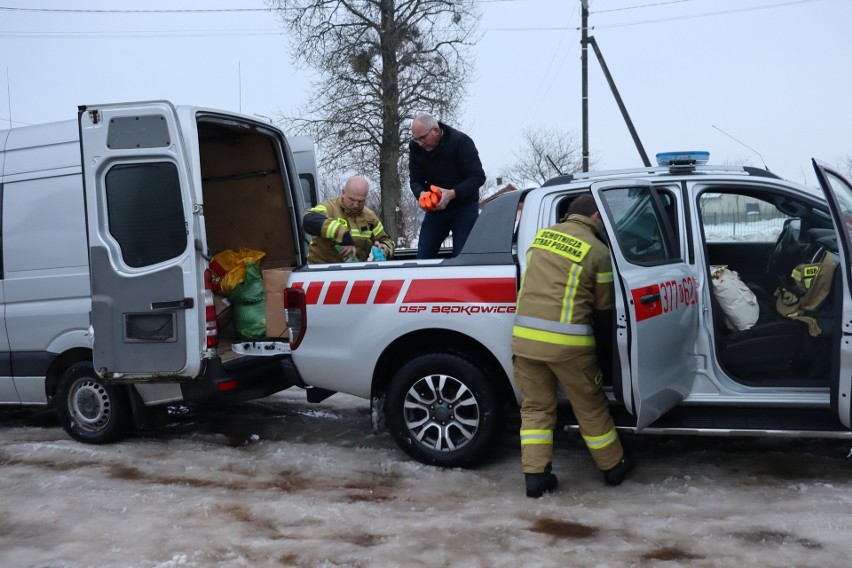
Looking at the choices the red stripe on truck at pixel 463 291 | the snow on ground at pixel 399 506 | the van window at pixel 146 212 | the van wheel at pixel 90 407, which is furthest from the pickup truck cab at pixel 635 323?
the van wheel at pixel 90 407

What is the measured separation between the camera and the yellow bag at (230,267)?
6.27m

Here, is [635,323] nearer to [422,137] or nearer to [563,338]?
[563,338]

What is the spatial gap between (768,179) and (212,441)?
14.4ft

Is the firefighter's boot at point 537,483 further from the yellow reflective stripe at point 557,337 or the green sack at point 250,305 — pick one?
the green sack at point 250,305

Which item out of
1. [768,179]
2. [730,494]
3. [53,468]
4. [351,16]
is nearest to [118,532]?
[53,468]

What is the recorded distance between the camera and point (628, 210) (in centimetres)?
470

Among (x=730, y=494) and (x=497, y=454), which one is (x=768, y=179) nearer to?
(x=730, y=494)

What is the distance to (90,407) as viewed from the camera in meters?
6.00

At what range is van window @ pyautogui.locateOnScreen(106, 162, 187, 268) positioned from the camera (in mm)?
5426

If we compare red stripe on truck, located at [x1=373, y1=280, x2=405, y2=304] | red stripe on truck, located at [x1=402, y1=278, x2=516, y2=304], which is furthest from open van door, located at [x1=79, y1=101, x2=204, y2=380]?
red stripe on truck, located at [x1=402, y1=278, x2=516, y2=304]

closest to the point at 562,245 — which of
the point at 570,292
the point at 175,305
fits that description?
the point at 570,292

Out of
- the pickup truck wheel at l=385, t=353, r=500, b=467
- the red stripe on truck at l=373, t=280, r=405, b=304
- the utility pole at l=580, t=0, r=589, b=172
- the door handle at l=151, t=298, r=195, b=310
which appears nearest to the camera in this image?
the pickup truck wheel at l=385, t=353, r=500, b=467

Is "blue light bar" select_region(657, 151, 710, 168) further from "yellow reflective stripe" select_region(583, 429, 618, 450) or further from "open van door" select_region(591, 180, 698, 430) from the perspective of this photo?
"yellow reflective stripe" select_region(583, 429, 618, 450)

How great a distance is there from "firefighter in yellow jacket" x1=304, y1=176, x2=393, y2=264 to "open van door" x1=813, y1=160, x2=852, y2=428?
326 centimetres
